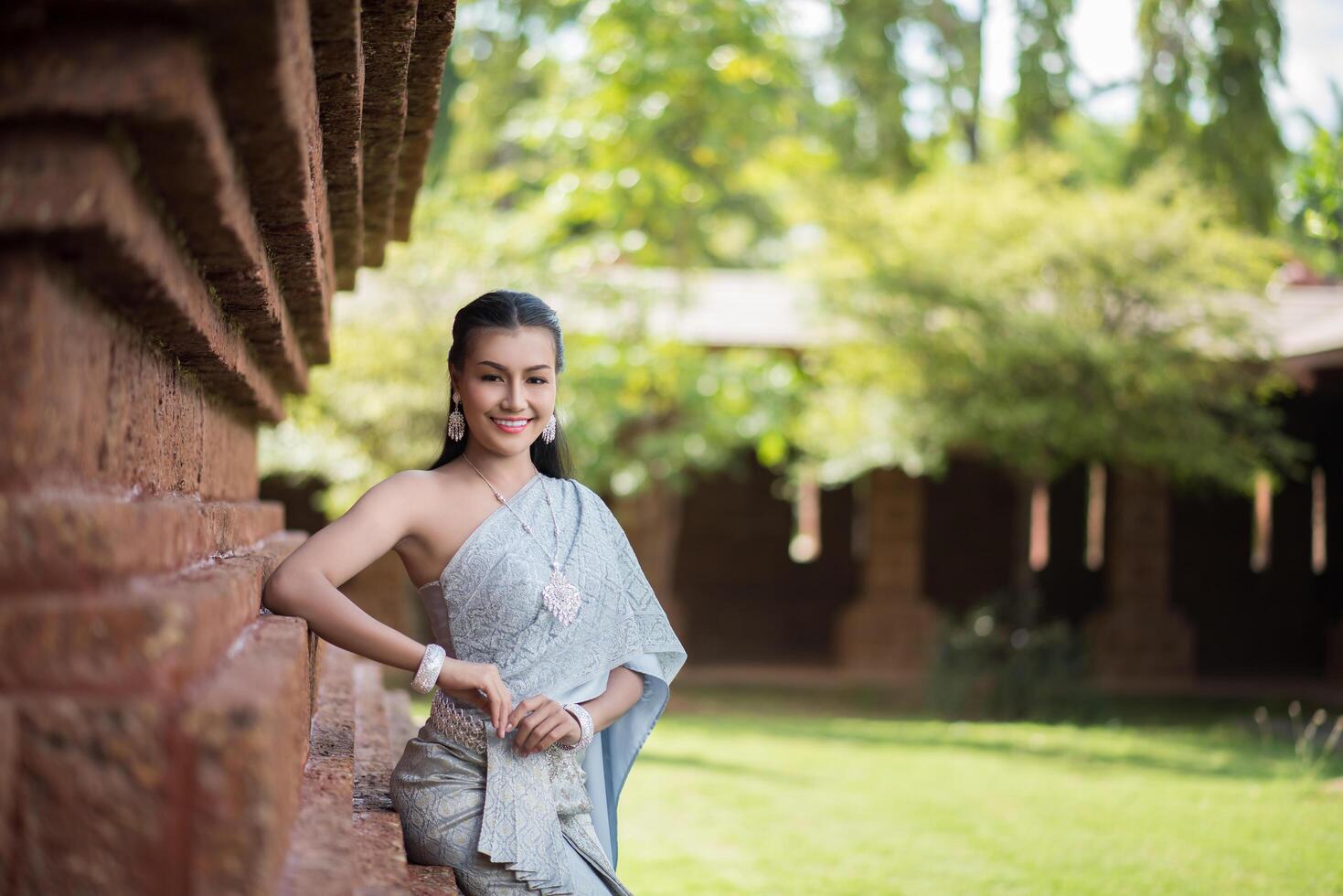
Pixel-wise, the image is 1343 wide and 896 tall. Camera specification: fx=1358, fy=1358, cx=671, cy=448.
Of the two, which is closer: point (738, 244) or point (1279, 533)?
point (1279, 533)

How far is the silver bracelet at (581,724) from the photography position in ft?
6.87

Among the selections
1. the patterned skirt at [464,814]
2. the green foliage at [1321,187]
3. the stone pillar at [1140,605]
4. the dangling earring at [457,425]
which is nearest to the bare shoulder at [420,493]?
the dangling earring at [457,425]

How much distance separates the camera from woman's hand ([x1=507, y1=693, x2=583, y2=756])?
2.02m

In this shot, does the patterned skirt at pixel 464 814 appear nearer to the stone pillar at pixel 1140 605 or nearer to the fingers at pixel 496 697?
the fingers at pixel 496 697

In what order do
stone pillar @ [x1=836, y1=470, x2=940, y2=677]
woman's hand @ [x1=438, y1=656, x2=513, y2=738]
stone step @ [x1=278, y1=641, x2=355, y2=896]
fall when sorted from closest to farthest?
stone step @ [x1=278, y1=641, x2=355, y2=896] < woman's hand @ [x1=438, y1=656, x2=513, y2=738] < stone pillar @ [x1=836, y1=470, x2=940, y2=677]

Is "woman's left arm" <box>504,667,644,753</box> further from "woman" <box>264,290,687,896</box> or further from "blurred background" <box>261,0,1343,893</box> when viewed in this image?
"blurred background" <box>261,0,1343,893</box>

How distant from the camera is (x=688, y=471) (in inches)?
553

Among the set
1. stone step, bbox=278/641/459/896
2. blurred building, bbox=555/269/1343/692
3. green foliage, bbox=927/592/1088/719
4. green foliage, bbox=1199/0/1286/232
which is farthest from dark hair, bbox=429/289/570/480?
green foliage, bbox=1199/0/1286/232

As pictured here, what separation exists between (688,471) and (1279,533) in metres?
6.67

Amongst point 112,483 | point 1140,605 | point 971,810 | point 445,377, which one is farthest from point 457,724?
point 1140,605

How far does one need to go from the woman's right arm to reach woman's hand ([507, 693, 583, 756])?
6 cm

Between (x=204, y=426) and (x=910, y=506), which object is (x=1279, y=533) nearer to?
(x=910, y=506)

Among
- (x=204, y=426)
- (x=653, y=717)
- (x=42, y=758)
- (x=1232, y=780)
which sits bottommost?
(x=1232, y=780)

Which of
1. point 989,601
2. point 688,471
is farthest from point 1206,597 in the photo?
point 688,471
